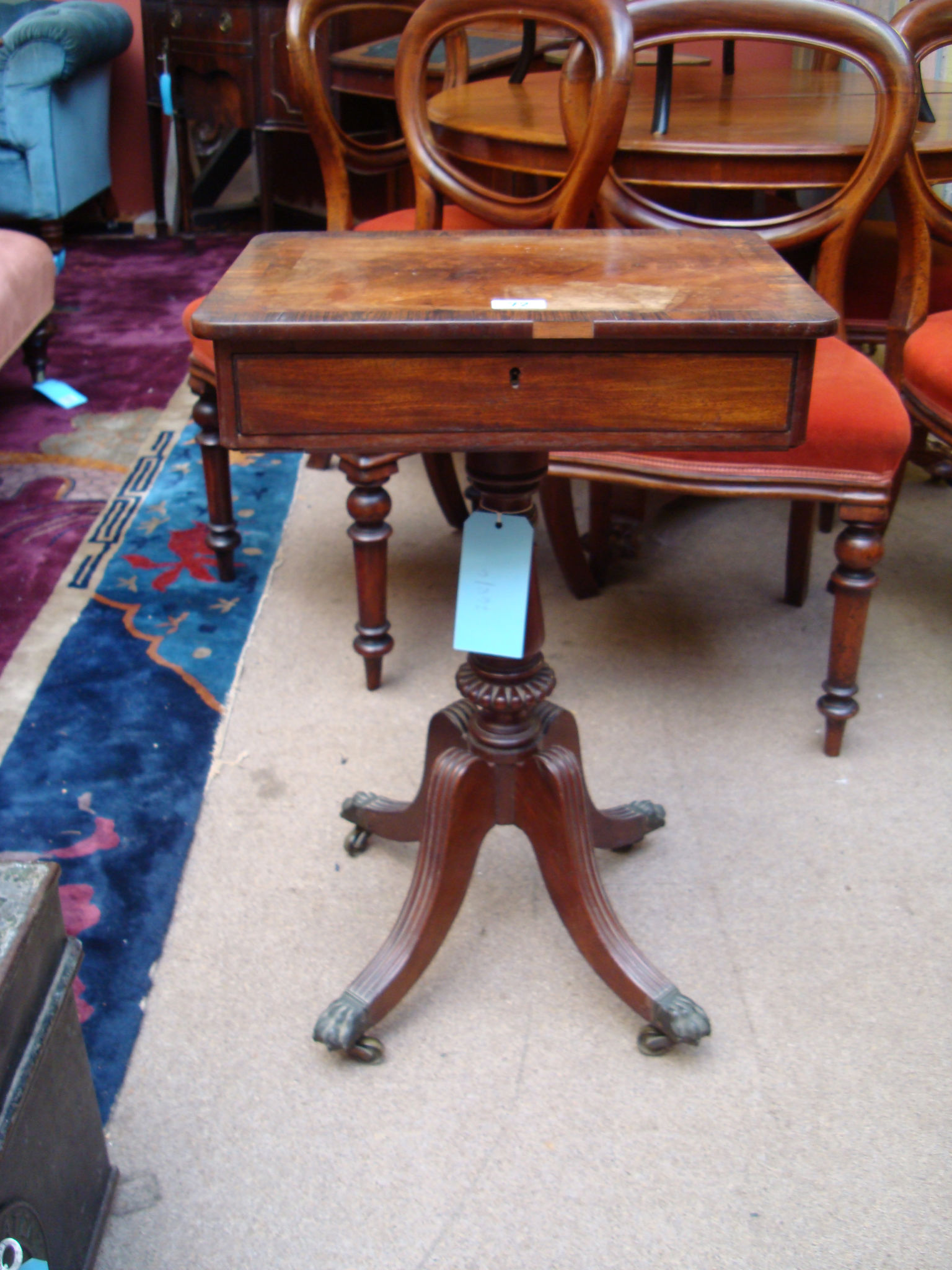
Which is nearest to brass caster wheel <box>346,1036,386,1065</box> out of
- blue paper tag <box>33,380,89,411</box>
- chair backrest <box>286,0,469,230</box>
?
chair backrest <box>286,0,469,230</box>

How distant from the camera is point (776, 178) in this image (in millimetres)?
1535

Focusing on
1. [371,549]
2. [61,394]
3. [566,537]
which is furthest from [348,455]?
[61,394]

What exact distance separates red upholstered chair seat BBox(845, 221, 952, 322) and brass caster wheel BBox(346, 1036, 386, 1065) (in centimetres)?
149

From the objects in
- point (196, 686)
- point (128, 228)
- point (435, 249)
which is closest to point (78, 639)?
point (196, 686)

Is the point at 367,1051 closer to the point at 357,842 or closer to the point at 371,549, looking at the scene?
the point at 357,842

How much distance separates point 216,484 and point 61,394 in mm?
1135

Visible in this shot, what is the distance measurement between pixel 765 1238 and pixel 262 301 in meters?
0.91

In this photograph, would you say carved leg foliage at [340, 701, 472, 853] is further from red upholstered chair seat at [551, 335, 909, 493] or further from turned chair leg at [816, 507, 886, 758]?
turned chair leg at [816, 507, 886, 758]

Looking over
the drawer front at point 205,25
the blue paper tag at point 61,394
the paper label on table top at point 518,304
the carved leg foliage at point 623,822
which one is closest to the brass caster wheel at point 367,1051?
the carved leg foliage at point 623,822

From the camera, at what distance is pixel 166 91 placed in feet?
12.4

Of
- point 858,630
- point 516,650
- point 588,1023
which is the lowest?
point 588,1023

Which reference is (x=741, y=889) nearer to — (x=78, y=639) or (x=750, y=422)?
(x=750, y=422)

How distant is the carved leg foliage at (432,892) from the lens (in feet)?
3.75

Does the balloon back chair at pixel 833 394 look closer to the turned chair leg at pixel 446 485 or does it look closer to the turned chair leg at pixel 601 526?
the turned chair leg at pixel 601 526
